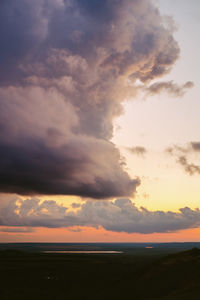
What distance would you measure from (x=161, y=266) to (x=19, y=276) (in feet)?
117

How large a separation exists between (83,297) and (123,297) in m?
6.76

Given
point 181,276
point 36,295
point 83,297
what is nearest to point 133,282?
point 181,276

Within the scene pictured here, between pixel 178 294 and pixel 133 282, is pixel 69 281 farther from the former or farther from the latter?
pixel 178 294

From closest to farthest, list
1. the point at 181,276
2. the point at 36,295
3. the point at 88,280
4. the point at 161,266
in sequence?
the point at 36,295 < the point at 181,276 < the point at 161,266 < the point at 88,280

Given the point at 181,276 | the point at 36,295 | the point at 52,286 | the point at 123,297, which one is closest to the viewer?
the point at 123,297

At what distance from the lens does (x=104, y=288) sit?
56.8 m

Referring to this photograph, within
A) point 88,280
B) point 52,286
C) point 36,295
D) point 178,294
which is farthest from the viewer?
point 88,280

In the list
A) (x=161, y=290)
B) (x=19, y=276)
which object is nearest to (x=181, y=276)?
(x=161, y=290)

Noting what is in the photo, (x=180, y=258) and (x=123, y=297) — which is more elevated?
(x=180, y=258)

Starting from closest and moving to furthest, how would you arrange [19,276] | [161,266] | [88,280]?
[161,266] → [88,280] → [19,276]

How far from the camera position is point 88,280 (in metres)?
68.7

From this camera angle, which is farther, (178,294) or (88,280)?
(88,280)

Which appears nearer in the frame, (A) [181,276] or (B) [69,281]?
(A) [181,276]

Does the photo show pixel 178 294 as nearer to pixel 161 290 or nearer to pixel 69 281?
pixel 161 290
